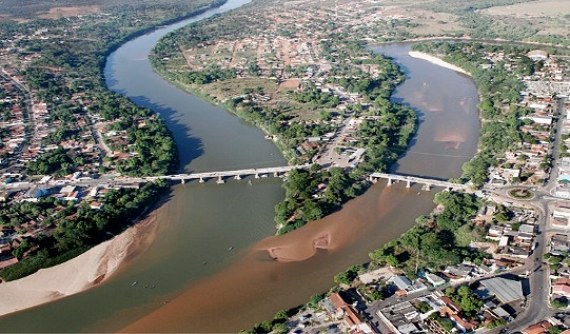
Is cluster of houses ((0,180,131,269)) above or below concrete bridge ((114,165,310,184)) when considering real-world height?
below

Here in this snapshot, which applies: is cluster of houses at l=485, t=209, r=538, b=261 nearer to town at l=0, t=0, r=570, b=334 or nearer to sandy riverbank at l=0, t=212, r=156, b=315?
town at l=0, t=0, r=570, b=334

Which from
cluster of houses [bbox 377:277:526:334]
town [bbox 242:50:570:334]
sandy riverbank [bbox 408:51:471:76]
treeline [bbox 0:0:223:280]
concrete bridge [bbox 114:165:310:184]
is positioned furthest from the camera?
sandy riverbank [bbox 408:51:471:76]

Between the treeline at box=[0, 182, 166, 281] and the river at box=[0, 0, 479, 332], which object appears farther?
the treeline at box=[0, 182, 166, 281]

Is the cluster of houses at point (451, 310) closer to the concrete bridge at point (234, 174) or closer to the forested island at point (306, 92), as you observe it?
the forested island at point (306, 92)

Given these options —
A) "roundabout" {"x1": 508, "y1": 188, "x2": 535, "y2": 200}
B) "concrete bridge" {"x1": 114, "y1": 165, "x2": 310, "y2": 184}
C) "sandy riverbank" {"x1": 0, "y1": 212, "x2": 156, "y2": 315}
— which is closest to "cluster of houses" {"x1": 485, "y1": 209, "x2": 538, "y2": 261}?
"roundabout" {"x1": 508, "y1": 188, "x2": 535, "y2": 200}

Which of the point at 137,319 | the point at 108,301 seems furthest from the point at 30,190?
Answer: the point at 137,319

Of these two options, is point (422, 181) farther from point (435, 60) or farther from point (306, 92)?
point (435, 60)

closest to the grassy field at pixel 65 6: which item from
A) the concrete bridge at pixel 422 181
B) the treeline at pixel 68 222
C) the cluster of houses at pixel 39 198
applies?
the cluster of houses at pixel 39 198

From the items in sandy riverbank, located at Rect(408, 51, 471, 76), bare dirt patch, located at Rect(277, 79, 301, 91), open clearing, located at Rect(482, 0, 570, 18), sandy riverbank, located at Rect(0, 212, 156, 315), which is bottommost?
sandy riverbank, located at Rect(0, 212, 156, 315)
